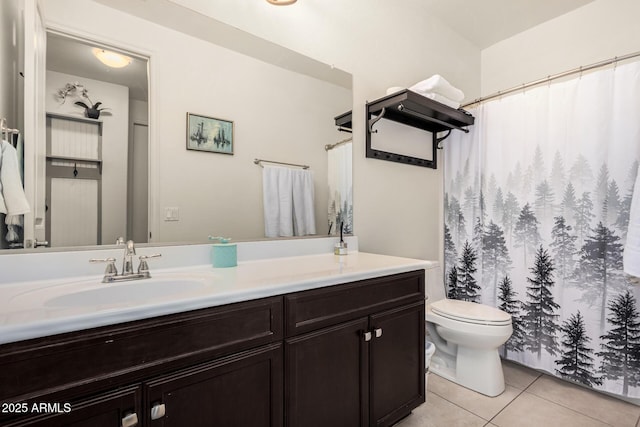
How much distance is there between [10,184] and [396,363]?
5.34 feet

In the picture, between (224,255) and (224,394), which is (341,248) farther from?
(224,394)

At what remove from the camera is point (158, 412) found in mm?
798

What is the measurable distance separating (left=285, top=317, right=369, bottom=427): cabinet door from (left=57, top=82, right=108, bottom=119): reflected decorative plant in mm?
1136

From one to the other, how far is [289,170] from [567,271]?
1.80 meters

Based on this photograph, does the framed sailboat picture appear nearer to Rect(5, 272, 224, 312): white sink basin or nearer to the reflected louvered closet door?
the reflected louvered closet door

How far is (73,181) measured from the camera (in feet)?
3.81

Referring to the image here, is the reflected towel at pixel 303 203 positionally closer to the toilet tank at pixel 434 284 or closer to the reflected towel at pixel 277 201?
the reflected towel at pixel 277 201

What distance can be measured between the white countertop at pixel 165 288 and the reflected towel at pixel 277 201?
0.54 feet

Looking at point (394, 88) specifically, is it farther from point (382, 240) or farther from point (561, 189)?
point (561, 189)

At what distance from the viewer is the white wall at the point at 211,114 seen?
1.27 m

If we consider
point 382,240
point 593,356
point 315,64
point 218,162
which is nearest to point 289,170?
point 218,162

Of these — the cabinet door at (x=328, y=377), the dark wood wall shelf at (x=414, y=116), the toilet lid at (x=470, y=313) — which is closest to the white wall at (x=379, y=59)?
the dark wood wall shelf at (x=414, y=116)

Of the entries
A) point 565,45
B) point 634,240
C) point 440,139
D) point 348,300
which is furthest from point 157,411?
point 565,45

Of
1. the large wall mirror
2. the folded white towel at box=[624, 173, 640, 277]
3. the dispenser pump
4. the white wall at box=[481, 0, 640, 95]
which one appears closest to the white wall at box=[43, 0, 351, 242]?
the large wall mirror
